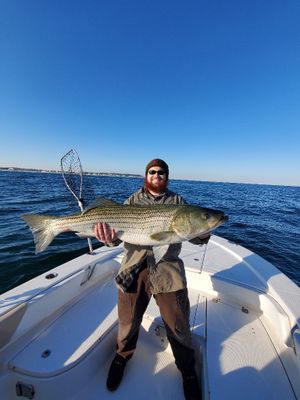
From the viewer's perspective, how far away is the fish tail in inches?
132

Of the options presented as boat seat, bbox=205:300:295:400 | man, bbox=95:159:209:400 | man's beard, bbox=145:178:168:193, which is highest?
man's beard, bbox=145:178:168:193

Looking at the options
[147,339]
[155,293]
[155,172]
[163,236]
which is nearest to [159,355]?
[147,339]

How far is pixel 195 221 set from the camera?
2.83 m

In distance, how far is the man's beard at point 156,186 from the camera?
3197 mm

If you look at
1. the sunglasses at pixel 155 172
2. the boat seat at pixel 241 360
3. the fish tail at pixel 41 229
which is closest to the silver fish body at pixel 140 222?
the fish tail at pixel 41 229

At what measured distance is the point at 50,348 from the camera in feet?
9.68

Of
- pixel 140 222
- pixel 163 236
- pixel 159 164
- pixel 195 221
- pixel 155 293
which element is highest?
pixel 159 164

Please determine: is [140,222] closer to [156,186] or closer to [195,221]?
[156,186]

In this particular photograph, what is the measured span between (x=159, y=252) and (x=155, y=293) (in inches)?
20.7

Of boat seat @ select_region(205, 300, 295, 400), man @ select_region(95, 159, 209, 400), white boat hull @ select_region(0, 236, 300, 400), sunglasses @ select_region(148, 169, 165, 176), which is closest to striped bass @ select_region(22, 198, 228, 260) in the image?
man @ select_region(95, 159, 209, 400)

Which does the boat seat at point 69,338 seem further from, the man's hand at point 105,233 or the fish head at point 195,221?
the fish head at point 195,221

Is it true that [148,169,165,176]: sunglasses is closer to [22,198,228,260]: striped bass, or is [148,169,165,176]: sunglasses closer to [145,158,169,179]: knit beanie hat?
[145,158,169,179]: knit beanie hat

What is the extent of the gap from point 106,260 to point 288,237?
1259 centimetres

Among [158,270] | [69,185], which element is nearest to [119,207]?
[158,270]
